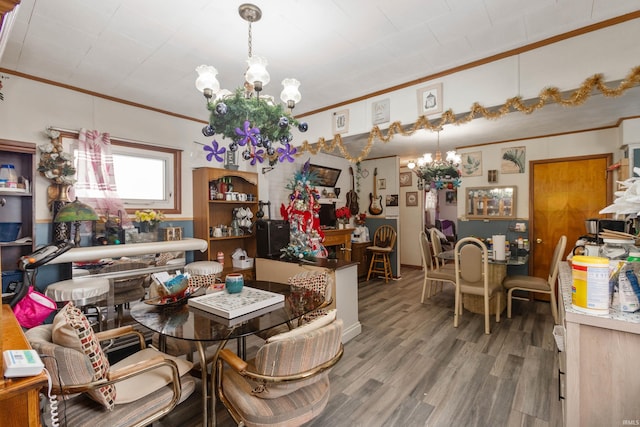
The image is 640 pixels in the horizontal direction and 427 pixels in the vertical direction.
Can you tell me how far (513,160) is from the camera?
4691 mm

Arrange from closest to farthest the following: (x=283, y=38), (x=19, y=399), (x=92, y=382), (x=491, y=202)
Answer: (x=19, y=399), (x=92, y=382), (x=283, y=38), (x=491, y=202)

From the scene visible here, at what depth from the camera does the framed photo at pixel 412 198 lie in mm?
6582

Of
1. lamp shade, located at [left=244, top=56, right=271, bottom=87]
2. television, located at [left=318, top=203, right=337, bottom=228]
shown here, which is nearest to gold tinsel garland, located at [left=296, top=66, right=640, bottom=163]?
lamp shade, located at [left=244, top=56, right=271, bottom=87]

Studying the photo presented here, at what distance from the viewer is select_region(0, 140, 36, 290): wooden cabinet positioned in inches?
99.7

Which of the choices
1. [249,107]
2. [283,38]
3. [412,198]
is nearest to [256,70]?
[249,107]

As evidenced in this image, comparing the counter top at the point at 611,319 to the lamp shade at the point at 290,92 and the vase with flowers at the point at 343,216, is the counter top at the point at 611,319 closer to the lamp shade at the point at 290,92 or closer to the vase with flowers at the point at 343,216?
the lamp shade at the point at 290,92

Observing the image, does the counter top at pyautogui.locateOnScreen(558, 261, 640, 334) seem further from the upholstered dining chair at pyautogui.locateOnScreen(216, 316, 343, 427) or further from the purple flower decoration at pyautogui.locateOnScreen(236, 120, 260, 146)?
the purple flower decoration at pyautogui.locateOnScreen(236, 120, 260, 146)

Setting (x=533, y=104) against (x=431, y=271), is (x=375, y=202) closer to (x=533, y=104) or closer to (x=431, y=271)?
(x=431, y=271)

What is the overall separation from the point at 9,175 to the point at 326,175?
160 inches

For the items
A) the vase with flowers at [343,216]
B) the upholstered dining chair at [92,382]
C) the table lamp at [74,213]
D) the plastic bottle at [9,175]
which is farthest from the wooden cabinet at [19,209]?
the vase with flowers at [343,216]

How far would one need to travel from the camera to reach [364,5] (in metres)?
1.76

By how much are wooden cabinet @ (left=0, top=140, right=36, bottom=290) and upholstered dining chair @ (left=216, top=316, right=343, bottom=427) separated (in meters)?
2.49

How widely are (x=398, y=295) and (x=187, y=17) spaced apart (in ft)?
14.2

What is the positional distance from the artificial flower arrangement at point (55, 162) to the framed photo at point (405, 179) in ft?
19.2
